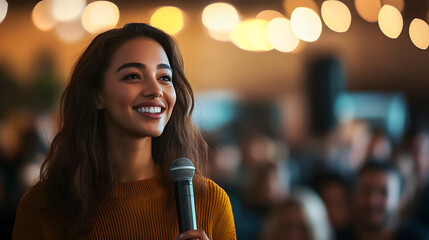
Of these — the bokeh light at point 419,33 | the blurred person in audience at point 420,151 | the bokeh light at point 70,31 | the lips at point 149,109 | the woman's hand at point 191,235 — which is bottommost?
the blurred person in audience at point 420,151

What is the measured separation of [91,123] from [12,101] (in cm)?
460

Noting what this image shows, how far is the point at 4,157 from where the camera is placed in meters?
4.91

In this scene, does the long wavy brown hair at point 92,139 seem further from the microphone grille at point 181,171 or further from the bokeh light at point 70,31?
the bokeh light at point 70,31

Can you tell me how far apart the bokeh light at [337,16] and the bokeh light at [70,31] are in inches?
88.2

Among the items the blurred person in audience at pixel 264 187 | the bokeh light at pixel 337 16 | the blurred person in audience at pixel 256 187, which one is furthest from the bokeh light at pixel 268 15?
the blurred person in audience at pixel 264 187

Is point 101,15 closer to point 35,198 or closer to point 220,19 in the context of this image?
point 220,19

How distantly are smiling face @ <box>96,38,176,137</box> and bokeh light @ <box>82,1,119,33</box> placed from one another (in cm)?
→ 434

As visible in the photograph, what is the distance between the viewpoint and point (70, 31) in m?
6.22

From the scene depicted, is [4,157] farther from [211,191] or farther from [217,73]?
[211,191]

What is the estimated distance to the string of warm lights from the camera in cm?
593

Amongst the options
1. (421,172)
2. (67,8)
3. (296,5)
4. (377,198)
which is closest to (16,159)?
(67,8)

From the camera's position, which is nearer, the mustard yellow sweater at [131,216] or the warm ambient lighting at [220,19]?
the mustard yellow sweater at [131,216]

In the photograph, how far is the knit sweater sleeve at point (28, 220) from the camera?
138cm

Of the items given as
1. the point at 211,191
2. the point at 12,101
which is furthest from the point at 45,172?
the point at 12,101
